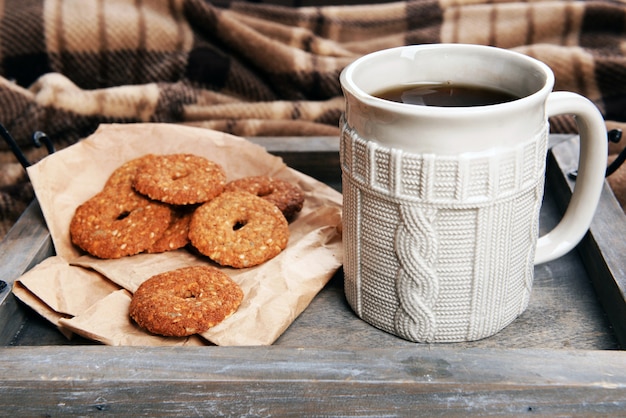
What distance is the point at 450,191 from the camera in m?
0.60

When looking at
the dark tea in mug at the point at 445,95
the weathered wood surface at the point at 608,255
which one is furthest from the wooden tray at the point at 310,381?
the dark tea in mug at the point at 445,95

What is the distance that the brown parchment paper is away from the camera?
0.70 metres

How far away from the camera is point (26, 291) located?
0.73 m

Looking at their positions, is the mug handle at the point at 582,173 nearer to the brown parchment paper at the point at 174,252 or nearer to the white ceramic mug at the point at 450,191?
the white ceramic mug at the point at 450,191

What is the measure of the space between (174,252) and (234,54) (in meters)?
0.70

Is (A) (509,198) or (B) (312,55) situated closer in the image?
(A) (509,198)

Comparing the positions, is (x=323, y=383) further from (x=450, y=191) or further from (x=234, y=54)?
(x=234, y=54)

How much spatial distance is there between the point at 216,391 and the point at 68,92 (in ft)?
2.83

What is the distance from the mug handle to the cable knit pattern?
1.7 inches

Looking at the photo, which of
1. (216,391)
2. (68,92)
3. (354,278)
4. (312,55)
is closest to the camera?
(216,391)

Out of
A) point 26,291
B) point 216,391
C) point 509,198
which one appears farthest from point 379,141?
point 26,291

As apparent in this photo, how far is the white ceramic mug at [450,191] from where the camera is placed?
0.59 metres

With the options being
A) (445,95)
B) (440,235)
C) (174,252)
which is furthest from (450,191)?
(174,252)

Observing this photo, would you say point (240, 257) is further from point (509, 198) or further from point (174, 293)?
point (509, 198)
